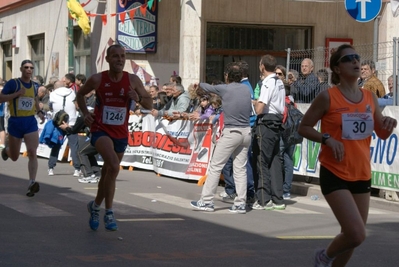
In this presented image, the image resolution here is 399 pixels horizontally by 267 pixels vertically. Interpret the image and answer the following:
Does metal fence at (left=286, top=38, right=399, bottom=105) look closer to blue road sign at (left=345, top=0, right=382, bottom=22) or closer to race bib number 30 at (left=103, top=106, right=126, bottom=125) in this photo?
blue road sign at (left=345, top=0, right=382, bottom=22)

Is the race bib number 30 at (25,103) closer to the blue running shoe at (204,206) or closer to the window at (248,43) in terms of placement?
the blue running shoe at (204,206)

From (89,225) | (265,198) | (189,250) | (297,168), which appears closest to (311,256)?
(189,250)

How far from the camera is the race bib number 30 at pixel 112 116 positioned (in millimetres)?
9586

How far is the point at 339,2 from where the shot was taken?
25500mm

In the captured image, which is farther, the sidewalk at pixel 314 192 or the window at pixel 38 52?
the window at pixel 38 52

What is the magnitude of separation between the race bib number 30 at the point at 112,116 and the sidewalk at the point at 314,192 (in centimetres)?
496

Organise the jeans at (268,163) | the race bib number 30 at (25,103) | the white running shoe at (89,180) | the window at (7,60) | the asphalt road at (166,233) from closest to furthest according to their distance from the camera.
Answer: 1. the asphalt road at (166,233)
2. the jeans at (268,163)
3. the race bib number 30 at (25,103)
4. the white running shoe at (89,180)
5. the window at (7,60)

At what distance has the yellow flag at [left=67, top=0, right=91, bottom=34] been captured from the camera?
82.9 ft

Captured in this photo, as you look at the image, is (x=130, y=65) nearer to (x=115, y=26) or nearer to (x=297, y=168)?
(x=115, y=26)

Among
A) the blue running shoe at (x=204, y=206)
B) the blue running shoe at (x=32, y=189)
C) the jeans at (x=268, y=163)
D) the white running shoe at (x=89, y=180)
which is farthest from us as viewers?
the white running shoe at (x=89, y=180)

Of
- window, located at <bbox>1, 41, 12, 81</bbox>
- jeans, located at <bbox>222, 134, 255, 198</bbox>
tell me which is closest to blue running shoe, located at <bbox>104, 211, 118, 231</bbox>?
jeans, located at <bbox>222, 134, 255, 198</bbox>

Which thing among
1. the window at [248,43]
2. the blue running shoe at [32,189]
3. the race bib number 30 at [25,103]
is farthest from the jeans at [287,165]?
the window at [248,43]

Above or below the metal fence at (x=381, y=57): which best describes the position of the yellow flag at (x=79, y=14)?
above

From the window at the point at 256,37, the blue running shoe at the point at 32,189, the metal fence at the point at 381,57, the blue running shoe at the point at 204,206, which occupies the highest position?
the window at the point at 256,37
